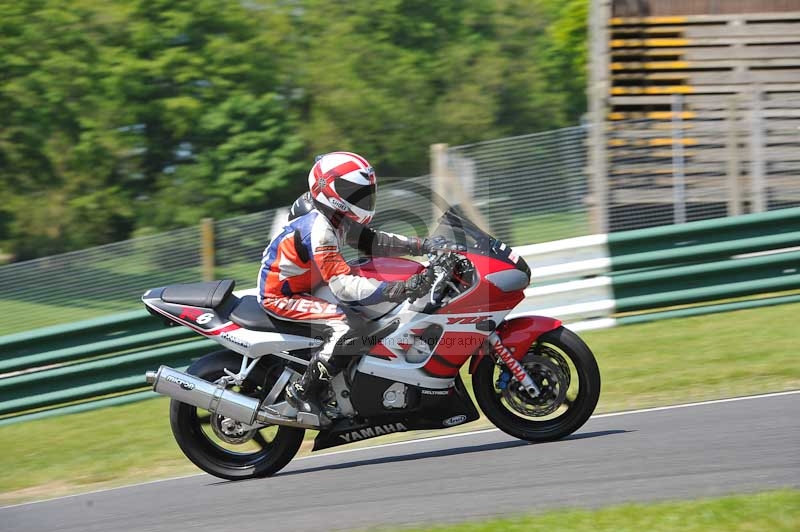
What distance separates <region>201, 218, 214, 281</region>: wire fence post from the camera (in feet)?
34.8

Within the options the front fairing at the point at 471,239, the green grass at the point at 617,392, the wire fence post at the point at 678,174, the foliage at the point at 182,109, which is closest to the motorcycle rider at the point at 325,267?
the front fairing at the point at 471,239

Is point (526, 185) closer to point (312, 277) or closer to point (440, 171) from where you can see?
point (440, 171)

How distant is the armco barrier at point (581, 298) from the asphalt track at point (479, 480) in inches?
111

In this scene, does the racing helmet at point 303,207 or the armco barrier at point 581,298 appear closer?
the racing helmet at point 303,207

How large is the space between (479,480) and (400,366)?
923 mm

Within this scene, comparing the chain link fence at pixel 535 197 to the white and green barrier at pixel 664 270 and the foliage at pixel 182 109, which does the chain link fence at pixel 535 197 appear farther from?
the foliage at pixel 182 109

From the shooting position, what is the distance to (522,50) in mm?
34188

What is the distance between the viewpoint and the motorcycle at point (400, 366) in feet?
21.0

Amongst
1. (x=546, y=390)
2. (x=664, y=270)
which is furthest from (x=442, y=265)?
(x=664, y=270)

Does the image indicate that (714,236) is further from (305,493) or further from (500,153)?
(305,493)

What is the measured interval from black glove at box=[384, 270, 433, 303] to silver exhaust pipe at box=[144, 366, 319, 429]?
970mm

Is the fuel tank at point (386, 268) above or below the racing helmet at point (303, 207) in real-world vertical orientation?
below

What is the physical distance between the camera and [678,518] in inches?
191

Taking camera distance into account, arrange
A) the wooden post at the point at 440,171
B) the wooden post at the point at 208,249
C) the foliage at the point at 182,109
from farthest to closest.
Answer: the foliage at the point at 182,109
the wooden post at the point at 208,249
the wooden post at the point at 440,171
